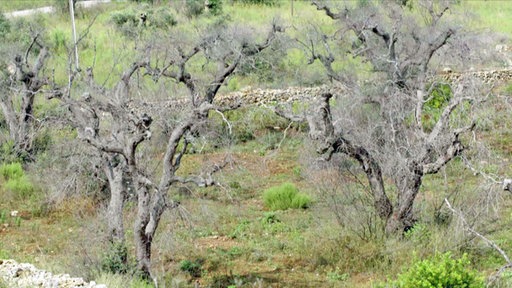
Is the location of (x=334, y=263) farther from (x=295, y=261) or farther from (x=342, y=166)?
(x=342, y=166)

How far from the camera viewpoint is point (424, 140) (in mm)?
13266

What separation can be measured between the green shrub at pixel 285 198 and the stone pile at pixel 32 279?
7001 millimetres

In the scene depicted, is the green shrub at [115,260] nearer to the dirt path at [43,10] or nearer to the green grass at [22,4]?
the dirt path at [43,10]

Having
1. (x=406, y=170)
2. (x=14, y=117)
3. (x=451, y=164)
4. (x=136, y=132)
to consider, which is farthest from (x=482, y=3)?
(x=136, y=132)

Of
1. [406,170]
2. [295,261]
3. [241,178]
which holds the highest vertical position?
[406,170]

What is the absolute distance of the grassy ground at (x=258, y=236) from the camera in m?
12.6

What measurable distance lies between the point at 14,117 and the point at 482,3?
25.1 m

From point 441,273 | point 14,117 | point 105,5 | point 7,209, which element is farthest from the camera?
point 105,5

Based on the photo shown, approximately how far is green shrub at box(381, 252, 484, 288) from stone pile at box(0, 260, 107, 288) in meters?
3.30

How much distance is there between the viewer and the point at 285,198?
16547mm

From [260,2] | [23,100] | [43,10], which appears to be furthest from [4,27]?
[260,2]

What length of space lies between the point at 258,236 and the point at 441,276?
604 cm

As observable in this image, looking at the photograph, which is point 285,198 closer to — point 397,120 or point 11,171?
point 397,120

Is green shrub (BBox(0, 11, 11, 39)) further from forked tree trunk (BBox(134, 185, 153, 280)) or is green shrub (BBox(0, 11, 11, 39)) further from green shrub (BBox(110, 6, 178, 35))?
forked tree trunk (BBox(134, 185, 153, 280))
